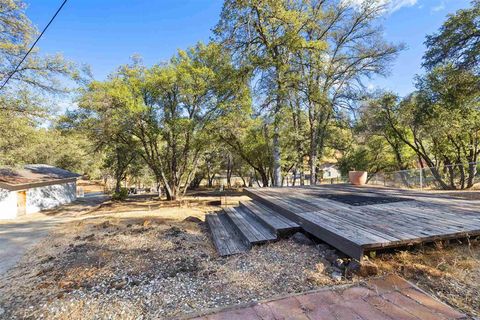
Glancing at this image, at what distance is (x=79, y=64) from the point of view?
11102 millimetres

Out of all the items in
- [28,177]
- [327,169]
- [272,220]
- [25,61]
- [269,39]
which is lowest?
[272,220]

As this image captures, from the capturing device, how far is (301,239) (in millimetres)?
3514

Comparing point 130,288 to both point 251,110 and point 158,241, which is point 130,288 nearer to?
point 158,241

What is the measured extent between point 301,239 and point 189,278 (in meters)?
1.68

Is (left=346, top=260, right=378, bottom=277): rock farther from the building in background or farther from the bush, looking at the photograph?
the bush

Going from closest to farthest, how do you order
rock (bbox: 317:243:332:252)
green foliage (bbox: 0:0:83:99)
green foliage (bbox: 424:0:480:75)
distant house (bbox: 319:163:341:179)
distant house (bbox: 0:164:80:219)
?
rock (bbox: 317:243:332:252)
green foliage (bbox: 424:0:480:75)
green foliage (bbox: 0:0:83:99)
distant house (bbox: 0:164:80:219)
distant house (bbox: 319:163:341:179)

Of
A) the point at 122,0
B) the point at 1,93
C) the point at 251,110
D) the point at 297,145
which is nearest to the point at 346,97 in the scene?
the point at 297,145

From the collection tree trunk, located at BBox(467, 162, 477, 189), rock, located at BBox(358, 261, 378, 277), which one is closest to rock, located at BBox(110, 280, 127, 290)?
rock, located at BBox(358, 261, 378, 277)

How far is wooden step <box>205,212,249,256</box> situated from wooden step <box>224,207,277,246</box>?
0.10 m

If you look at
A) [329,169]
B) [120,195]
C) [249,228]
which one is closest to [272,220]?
[249,228]

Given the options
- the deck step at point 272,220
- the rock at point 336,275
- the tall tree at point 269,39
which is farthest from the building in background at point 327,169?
the rock at point 336,275

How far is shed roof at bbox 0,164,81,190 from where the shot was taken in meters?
13.2

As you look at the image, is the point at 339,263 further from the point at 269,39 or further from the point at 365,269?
the point at 269,39

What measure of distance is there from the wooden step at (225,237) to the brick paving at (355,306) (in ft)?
4.64
